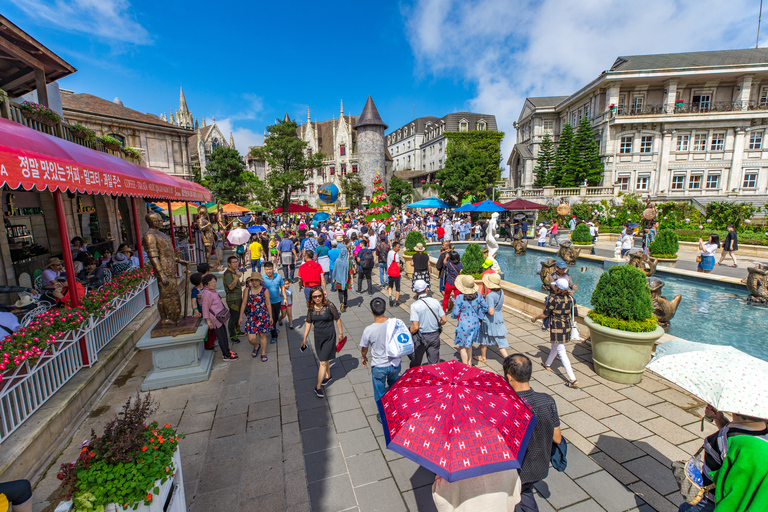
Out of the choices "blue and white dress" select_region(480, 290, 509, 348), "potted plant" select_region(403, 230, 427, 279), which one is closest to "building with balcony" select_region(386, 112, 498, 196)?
"potted plant" select_region(403, 230, 427, 279)

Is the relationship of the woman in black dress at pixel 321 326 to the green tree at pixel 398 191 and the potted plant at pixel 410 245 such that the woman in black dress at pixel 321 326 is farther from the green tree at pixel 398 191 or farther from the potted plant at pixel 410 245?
the green tree at pixel 398 191

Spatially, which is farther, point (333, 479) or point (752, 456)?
point (333, 479)

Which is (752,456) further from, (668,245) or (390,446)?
(668,245)

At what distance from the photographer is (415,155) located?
2867 inches

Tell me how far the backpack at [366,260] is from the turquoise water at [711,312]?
5.46 m

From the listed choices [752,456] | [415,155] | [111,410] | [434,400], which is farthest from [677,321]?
[415,155]

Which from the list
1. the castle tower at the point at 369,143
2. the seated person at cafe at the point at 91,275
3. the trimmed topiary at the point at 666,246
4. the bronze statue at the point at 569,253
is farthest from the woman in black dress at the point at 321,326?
the castle tower at the point at 369,143

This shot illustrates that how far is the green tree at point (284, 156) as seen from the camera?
41.8m

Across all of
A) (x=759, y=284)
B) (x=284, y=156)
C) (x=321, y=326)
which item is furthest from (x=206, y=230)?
(x=284, y=156)

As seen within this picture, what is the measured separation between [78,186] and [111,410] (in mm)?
3426

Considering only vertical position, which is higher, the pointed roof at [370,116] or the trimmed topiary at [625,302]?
the pointed roof at [370,116]

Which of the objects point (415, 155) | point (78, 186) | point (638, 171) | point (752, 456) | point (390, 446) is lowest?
point (390, 446)

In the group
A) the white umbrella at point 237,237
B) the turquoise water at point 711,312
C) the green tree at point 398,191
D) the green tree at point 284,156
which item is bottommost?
the turquoise water at point 711,312

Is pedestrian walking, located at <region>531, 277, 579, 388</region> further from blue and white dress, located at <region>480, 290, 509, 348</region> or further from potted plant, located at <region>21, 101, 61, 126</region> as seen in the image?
potted plant, located at <region>21, 101, 61, 126</region>
